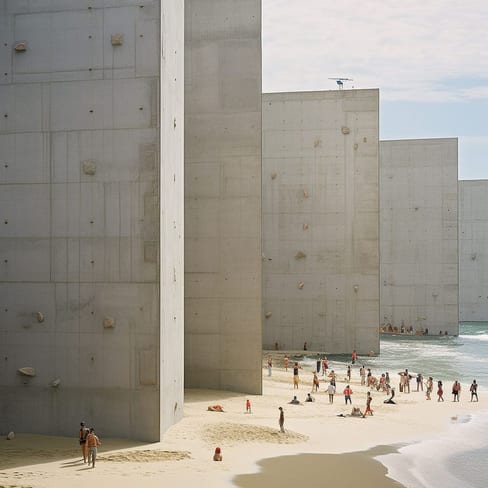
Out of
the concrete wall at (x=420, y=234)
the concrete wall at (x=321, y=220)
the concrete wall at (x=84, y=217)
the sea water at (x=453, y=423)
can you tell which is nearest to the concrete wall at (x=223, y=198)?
the sea water at (x=453, y=423)

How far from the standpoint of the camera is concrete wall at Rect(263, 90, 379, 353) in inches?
2115

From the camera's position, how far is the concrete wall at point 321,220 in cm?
5372

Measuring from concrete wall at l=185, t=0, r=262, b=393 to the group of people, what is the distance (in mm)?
12720

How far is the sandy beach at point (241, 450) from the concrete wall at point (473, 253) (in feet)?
195

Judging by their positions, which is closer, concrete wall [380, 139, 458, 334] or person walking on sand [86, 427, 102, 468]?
person walking on sand [86, 427, 102, 468]

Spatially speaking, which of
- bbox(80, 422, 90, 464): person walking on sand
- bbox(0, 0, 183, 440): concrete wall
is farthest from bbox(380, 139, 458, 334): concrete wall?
bbox(80, 422, 90, 464): person walking on sand

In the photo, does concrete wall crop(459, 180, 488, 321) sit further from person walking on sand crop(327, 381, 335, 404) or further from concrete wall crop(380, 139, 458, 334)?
person walking on sand crop(327, 381, 335, 404)

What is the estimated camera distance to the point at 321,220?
178 feet

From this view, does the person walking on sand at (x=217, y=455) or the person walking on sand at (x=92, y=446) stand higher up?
the person walking on sand at (x=92, y=446)

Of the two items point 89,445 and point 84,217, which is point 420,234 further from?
point 89,445

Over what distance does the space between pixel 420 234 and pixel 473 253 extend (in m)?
19.9

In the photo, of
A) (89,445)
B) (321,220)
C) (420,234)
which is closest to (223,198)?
(89,445)

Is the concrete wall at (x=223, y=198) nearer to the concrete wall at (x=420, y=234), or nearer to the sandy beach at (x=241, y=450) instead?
the sandy beach at (x=241, y=450)

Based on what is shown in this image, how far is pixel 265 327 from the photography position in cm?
5469
